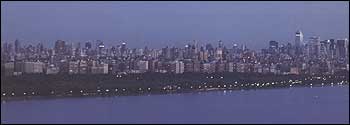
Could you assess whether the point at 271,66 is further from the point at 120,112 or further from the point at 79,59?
the point at 120,112

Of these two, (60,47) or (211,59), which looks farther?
(211,59)

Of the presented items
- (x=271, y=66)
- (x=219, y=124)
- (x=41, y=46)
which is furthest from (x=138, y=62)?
(x=219, y=124)

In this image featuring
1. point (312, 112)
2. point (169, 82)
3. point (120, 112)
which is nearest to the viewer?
point (120, 112)

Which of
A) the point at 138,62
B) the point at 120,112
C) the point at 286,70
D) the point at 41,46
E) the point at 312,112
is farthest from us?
the point at 286,70

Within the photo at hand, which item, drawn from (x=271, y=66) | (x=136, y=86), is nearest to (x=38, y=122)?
(x=136, y=86)

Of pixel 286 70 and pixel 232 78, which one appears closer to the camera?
pixel 232 78

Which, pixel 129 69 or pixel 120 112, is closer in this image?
pixel 120 112

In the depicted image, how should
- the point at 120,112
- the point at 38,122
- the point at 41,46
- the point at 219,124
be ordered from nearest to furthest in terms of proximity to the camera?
A: the point at 38,122, the point at 219,124, the point at 120,112, the point at 41,46

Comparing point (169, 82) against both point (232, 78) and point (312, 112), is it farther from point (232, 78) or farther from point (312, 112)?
point (312, 112)

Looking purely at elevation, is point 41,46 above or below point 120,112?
above

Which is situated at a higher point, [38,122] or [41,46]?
[41,46]
